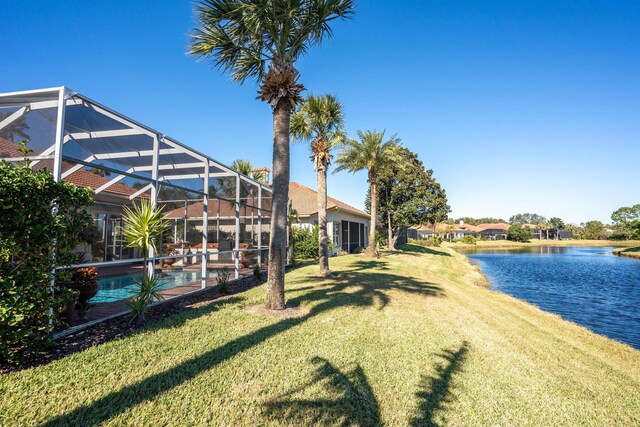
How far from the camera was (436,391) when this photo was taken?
4.30m

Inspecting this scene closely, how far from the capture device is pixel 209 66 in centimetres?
877

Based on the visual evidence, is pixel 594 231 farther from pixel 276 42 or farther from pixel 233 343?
pixel 233 343

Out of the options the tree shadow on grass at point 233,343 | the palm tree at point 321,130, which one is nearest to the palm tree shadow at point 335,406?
the tree shadow on grass at point 233,343

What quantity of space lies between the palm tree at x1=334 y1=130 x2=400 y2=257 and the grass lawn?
16461 millimetres

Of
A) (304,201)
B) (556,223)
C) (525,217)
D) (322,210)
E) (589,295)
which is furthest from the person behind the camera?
(525,217)

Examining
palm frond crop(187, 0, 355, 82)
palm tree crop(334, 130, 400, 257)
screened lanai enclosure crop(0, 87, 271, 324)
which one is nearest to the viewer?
screened lanai enclosure crop(0, 87, 271, 324)

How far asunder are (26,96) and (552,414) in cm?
989

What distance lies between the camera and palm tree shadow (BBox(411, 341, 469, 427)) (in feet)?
12.1

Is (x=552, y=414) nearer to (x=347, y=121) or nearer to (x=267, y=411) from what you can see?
(x=267, y=411)

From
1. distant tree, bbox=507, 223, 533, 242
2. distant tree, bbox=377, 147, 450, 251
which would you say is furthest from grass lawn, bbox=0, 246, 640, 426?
distant tree, bbox=507, 223, 533, 242

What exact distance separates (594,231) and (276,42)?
111 meters

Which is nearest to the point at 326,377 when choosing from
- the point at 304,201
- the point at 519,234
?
the point at 304,201

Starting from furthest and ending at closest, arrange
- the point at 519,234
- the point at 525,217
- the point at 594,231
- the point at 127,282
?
the point at 525,217, the point at 594,231, the point at 519,234, the point at 127,282

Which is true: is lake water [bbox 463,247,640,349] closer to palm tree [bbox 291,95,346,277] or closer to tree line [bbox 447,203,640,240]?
palm tree [bbox 291,95,346,277]
